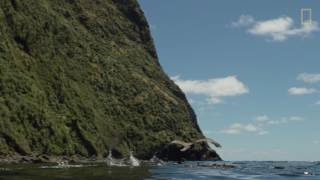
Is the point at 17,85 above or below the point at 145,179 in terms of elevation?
above

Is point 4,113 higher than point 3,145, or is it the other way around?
point 4,113

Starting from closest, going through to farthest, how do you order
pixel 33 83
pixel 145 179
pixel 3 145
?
pixel 145 179
pixel 3 145
pixel 33 83

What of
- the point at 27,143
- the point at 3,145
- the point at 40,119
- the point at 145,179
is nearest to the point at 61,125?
the point at 40,119

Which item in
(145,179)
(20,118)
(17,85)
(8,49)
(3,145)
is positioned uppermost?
(8,49)

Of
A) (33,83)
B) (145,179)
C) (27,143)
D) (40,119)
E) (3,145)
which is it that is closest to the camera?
(145,179)

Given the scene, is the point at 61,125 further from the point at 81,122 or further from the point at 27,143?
the point at 27,143

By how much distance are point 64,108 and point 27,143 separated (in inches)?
1528

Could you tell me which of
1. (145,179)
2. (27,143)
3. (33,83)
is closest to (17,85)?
(33,83)

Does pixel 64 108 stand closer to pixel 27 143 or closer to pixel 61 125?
pixel 61 125

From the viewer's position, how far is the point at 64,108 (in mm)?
197375

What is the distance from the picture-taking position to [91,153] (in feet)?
614

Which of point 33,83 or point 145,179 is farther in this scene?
point 33,83

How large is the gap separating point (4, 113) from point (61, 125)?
91.5 ft

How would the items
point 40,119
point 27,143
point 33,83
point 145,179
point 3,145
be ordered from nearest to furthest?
point 145,179 → point 3,145 → point 27,143 → point 40,119 → point 33,83
